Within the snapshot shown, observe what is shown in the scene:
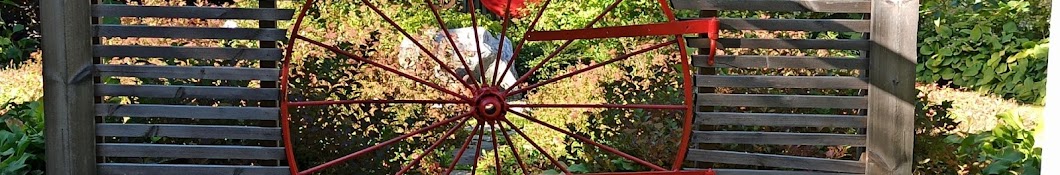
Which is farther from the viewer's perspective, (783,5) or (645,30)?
(783,5)

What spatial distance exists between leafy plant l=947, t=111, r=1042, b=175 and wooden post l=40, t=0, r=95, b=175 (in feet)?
9.41

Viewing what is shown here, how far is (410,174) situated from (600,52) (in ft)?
5.53

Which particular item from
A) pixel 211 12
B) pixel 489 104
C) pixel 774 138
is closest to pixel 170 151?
pixel 211 12

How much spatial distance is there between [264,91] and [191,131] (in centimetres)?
27

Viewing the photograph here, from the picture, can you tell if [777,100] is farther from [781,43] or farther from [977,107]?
[977,107]

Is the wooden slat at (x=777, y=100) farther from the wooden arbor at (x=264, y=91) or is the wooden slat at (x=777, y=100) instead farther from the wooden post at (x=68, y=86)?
the wooden post at (x=68, y=86)

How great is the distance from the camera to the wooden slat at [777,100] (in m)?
3.44

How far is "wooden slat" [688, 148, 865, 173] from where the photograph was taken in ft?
11.5

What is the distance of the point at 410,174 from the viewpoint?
3947 mm

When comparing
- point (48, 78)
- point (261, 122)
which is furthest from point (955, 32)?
point (48, 78)

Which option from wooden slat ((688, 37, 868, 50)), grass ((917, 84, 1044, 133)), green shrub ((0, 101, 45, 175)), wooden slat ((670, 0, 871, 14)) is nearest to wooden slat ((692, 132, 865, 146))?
wooden slat ((688, 37, 868, 50))

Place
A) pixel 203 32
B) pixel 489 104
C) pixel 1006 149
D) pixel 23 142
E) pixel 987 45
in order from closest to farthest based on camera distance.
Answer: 1. pixel 489 104
2. pixel 203 32
3. pixel 23 142
4. pixel 1006 149
5. pixel 987 45

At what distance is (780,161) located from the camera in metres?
3.49

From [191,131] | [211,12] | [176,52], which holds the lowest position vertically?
[191,131]
